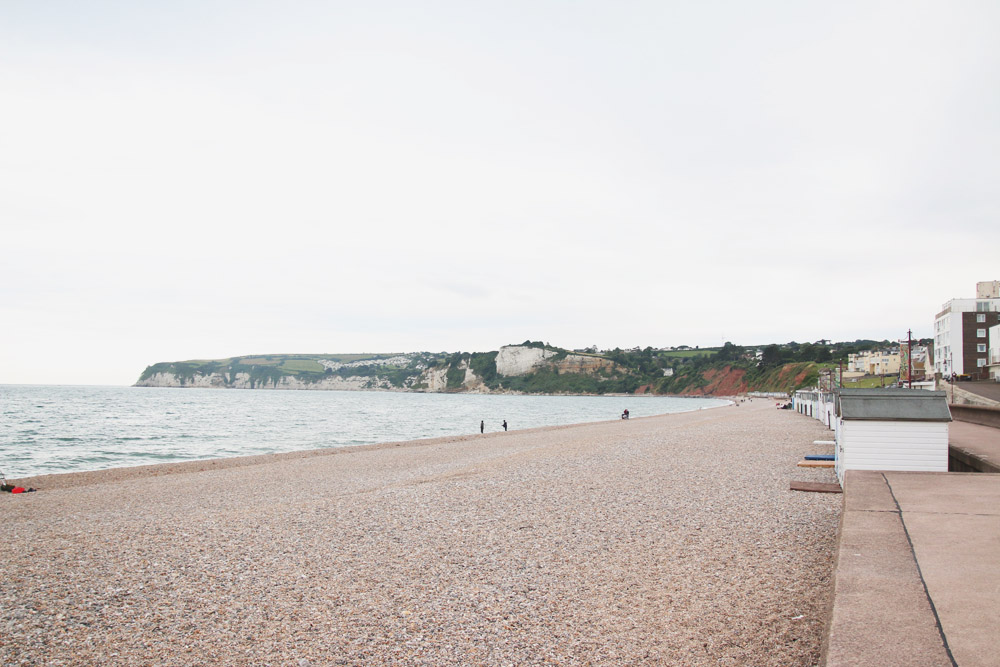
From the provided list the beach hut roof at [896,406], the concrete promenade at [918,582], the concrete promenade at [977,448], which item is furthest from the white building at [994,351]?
the concrete promenade at [918,582]

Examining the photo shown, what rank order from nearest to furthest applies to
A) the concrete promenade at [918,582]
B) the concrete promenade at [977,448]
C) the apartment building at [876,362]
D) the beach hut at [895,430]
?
the concrete promenade at [918,582] → the beach hut at [895,430] → the concrete promenade at [977,448] → the apartment building at [876,362]

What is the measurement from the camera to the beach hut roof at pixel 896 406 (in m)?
10.9

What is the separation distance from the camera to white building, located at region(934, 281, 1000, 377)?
229 feet

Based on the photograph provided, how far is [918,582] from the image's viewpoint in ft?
15.4

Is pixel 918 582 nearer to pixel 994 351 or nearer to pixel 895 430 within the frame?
pixel 895 430

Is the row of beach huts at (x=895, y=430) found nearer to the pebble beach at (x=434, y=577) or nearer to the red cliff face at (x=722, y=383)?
the pebble beach at (x=434, y=577)

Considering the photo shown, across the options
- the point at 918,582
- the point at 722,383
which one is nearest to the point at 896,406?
the point at 918,582

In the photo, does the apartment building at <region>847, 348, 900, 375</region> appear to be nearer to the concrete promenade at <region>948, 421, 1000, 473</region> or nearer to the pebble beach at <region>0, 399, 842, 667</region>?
the concrete promenade at <region>948, 421, 1000, 473</region>

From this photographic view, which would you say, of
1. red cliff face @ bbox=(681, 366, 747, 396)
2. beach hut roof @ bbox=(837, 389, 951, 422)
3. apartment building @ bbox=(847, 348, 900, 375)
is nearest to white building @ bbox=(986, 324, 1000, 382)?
apartment building @ bbox=(847, 348, 900, 375)

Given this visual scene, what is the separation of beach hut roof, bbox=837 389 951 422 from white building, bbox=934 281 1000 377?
69.3m

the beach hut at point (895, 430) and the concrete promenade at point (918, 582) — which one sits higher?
the beach hut at point (895, 430)

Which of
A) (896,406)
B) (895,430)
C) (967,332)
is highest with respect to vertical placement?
(967,332)

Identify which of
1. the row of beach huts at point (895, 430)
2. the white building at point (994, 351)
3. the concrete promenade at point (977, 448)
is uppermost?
the white building at point (994, 351)

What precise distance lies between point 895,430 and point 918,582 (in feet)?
24.0
